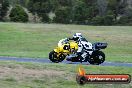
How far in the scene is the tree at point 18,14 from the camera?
71312 millimetres

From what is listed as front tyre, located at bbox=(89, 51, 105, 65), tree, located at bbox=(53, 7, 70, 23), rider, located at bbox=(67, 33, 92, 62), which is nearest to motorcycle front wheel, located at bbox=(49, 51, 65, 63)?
rider, located at bbox=(67, 33, 92, 62)

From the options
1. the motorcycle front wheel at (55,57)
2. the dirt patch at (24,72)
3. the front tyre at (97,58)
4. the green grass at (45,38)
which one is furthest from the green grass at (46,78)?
the green grass at (45,38)

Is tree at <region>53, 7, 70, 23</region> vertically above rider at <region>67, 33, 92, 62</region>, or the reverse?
rider at <region>67, 33, 92, 62</region>

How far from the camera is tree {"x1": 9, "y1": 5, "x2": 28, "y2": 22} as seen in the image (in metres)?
71.3

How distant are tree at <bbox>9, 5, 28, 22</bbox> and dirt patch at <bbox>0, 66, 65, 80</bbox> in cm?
5287

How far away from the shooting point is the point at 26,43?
47531 millimetres

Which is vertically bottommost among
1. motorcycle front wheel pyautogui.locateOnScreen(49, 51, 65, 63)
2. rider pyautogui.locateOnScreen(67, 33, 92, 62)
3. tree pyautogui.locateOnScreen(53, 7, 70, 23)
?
tree pyautogui.locateOnScreen(53, 7, 70, 23)

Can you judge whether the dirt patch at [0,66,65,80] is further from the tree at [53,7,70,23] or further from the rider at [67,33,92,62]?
the tree at [53,7,70,23]

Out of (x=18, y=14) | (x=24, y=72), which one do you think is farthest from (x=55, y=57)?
(x=18, y=14)

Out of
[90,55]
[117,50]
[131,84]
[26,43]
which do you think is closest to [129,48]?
[117,50]

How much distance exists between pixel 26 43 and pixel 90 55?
2713 centimetres

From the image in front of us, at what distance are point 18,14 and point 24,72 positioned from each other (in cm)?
5470

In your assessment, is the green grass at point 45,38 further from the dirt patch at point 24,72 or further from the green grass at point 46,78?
the dirt patch at point 24,72

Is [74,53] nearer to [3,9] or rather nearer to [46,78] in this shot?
[46,78]
